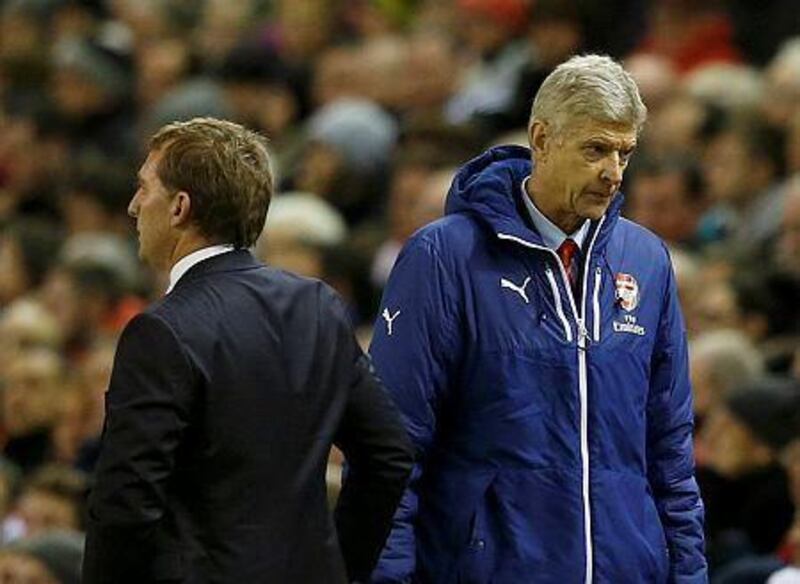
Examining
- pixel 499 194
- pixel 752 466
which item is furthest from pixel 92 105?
pixel 499 194

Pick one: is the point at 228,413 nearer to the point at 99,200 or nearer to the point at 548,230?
the point at 548,230

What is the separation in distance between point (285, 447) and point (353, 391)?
21 centimetres

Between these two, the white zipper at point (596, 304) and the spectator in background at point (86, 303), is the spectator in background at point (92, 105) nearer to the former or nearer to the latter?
the spectator in background at point (86, 303)

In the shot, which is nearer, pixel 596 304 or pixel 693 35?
pixel 596 304

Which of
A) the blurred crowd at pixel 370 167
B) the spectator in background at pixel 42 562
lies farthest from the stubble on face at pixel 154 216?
the spectator in background at pixel 42 562

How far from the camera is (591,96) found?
4.78m

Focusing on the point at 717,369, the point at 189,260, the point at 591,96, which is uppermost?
the point at 591,96

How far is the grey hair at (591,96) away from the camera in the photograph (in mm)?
4773

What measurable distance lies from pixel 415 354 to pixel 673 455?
24.5 inches

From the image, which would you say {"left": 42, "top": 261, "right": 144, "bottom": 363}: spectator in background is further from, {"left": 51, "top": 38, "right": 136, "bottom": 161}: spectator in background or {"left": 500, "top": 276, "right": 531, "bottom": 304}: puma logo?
{"left": 500, "top": 276, "right": 531, "bottom": 304}: puma logo

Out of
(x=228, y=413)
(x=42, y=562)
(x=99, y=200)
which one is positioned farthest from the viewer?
(x=99, y=200)

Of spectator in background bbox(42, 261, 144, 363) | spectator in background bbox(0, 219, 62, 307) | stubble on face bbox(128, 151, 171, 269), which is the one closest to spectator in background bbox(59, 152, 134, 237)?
spectator in background bbox(0, 219, 62, 307)

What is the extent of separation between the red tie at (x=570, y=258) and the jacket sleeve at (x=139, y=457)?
0.97 m

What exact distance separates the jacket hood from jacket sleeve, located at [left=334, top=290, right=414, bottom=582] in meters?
0.47
